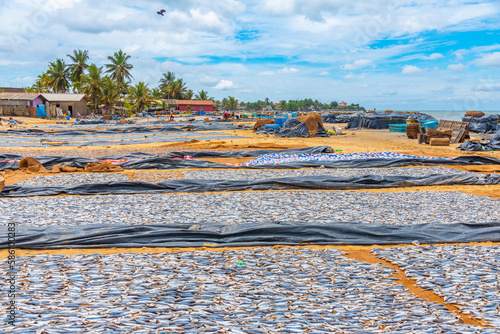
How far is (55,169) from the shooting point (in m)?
14.2


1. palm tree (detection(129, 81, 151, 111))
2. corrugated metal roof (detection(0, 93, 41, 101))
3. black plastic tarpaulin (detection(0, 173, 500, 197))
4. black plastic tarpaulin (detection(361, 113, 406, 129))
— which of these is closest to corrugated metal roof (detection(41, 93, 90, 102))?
corrugated metal roof (detection(0, 93, 41, 101))

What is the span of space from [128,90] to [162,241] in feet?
211

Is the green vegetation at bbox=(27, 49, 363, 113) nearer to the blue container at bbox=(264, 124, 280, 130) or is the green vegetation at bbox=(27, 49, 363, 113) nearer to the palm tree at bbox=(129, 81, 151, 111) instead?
the palm tree at bbox=(129, 81, 151, 111)

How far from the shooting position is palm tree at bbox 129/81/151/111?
63.9 meters

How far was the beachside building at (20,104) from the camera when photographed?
50.6 meters

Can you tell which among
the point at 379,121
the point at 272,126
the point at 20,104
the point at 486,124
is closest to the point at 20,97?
the point at 20,104

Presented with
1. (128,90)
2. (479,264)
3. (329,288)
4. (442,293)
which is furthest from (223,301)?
(128,90)

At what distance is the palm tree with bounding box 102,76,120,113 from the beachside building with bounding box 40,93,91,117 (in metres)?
2.90

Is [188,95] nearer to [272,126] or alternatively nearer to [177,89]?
[177,89]

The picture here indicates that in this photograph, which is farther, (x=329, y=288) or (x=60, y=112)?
Answer: (x=60, y=112)

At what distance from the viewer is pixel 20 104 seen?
5091cm

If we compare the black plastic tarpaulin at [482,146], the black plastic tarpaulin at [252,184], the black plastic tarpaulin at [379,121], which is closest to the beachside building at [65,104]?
the black plastic tarpaulin at [379,121]

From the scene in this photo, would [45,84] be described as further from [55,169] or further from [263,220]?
[263,220]

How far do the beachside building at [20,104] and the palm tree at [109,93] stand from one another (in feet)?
28.1
